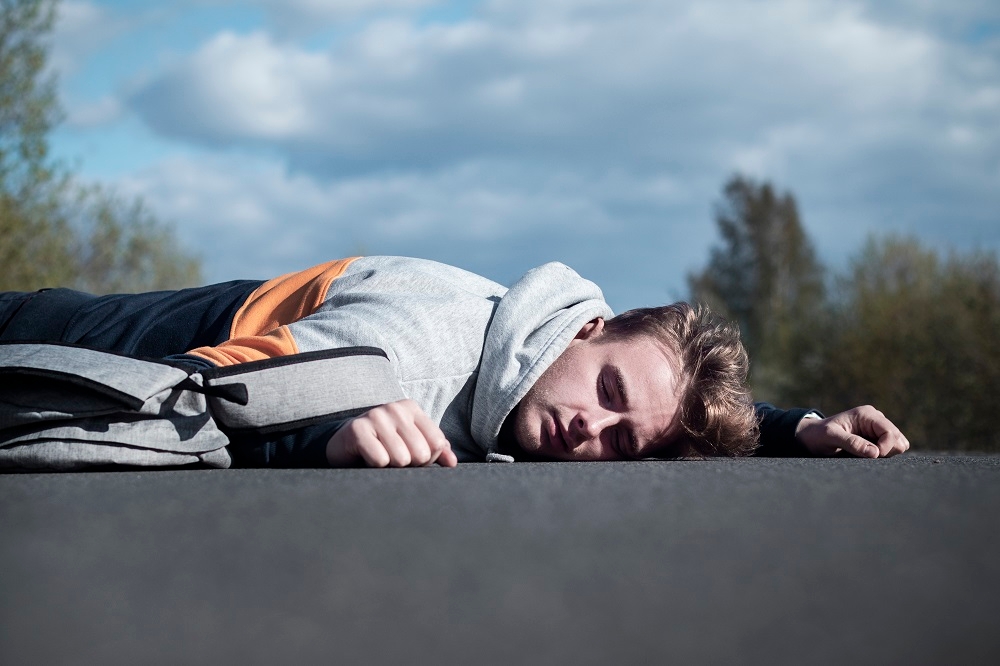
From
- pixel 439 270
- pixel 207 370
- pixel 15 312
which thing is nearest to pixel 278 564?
pixel 207 370

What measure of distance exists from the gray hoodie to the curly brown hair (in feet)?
0.72

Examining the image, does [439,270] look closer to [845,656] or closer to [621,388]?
[621,388]

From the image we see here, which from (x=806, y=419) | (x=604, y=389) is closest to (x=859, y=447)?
(x=806, y=419)

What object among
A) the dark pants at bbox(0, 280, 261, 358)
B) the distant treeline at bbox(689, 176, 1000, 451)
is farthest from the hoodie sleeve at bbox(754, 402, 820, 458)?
the distant treeline at bbox(689, 176, 1000, 451)

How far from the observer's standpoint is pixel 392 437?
5.99 ft

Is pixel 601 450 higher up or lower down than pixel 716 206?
lower down

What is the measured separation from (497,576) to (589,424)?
1499 millimetres

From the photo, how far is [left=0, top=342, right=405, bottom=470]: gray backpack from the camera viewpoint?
5.86 feet

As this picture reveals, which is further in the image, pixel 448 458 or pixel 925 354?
pixel 925 354

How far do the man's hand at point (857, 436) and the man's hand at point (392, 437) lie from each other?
144 centimetres

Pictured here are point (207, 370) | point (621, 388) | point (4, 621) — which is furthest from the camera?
point (621, 388)

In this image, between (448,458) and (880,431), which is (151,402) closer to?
(448,458)

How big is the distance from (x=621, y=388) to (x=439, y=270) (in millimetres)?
661

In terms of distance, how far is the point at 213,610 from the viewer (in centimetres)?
82
